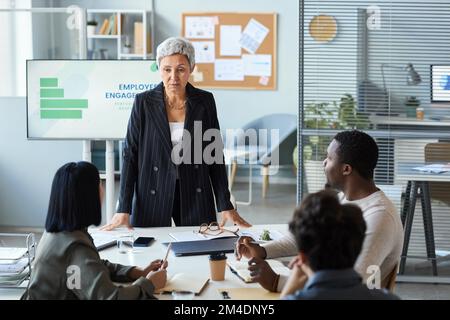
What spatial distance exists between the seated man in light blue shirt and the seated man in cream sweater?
0.52 meters

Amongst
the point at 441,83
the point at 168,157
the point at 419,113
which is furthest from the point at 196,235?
the point at 441,83

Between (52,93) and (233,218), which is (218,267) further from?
(52,93)

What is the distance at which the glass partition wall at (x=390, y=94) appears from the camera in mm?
5227

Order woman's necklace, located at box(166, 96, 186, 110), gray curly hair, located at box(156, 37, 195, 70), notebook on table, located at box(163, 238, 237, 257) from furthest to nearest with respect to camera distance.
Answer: woman's necklace, located at box(166, 96, 186, 110)
gray curly hair, located at box(156, 37, 195, 70)
notebook on table, located at box(163, 238, 237, 257)

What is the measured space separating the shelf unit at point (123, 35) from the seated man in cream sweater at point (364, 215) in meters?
6.46

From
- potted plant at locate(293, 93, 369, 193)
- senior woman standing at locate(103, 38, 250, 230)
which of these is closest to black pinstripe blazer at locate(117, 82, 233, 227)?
senior woman standing at locate(103, 38, 250, 230)

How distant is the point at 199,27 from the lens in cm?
921

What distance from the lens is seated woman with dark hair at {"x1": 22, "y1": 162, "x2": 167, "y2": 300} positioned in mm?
2270

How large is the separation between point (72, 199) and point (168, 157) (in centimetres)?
135

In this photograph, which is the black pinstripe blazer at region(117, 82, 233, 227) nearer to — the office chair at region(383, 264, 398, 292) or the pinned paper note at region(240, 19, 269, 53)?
the office chair at region(383, 264, 398, 292)

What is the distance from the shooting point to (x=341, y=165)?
2758 millimetres

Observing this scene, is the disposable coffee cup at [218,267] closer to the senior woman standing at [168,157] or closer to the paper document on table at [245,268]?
the paper document on table at [245,268]
